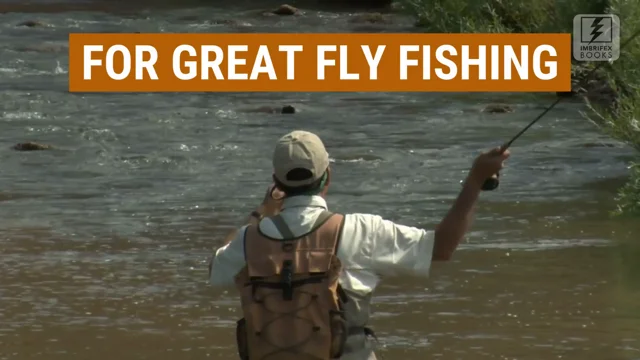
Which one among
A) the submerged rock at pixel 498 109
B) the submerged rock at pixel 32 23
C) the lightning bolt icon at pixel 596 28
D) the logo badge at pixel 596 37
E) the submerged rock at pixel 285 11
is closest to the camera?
the logo badge at pixel 596 37

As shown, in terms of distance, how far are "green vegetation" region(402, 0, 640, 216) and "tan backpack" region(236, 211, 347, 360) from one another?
8162 mm

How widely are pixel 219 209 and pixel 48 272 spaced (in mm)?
2902

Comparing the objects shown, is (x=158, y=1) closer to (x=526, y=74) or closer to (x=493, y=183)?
(x=526, y=74)

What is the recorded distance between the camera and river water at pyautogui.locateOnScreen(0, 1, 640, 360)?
10.2 metres

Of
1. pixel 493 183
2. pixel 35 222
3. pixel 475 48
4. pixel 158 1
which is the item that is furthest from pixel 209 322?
pixel 158 1

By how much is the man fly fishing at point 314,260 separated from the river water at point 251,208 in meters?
4.01

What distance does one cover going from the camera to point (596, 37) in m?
19.8

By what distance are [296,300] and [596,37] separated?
48.4 ft

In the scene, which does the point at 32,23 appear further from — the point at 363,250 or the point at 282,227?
the point at 363,250

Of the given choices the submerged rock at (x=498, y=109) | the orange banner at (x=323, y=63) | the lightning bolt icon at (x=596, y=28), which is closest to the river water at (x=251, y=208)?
the submerged rock at (x=498, y=109)

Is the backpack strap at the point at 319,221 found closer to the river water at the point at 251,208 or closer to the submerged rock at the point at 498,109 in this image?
the river water at the point at 251,208

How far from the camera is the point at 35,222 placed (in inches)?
566

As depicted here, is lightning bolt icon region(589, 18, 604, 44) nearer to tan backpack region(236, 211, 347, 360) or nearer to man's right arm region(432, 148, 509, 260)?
man's right arm region(432, 148, 509, 260)

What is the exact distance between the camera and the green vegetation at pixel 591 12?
14008 mm
